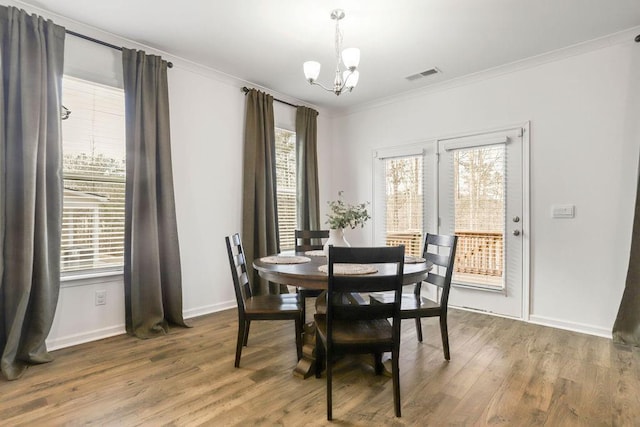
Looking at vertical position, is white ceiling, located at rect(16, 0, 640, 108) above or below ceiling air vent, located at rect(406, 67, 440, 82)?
above

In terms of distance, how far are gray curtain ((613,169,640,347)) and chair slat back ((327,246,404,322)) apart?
2295 millimetres

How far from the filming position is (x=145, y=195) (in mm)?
3021

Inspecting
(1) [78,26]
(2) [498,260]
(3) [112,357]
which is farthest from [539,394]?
(1) [78,26]

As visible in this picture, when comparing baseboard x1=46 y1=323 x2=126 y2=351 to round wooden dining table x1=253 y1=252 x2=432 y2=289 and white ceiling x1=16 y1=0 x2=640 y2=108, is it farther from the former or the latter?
white ceiling x1=16 y1=0 x2=640 y2=108

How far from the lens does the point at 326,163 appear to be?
A: 511 cm

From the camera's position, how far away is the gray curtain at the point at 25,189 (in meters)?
2.34

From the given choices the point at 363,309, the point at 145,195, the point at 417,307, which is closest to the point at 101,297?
the point at 145,195

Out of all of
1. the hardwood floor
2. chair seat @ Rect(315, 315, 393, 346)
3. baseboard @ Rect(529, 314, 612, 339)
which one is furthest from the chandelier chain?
baseboard @ Rect(529, 314, 612, 339)

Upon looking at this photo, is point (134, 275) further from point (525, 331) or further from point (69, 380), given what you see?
point (525, 331)

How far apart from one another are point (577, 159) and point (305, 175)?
2909 millimetres

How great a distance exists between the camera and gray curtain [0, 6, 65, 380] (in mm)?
2344

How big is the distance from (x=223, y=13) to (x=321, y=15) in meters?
0.75

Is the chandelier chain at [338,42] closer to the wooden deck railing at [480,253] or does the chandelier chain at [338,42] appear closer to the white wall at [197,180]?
the white wall at [197,180]

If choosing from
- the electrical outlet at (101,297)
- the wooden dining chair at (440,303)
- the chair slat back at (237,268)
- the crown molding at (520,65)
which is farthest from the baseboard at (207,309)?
the crown molding at (520,65)
